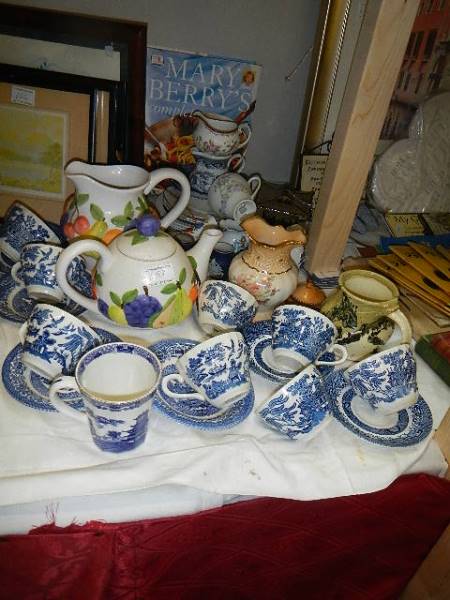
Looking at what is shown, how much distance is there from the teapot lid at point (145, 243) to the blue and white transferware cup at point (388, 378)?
294 millimetres

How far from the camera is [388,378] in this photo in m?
0.59

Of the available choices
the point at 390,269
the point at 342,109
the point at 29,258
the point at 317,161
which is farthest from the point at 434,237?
the point at 29,258

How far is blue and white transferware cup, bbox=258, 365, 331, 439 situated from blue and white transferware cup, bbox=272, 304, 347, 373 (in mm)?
72

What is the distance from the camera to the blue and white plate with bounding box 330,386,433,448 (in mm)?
595

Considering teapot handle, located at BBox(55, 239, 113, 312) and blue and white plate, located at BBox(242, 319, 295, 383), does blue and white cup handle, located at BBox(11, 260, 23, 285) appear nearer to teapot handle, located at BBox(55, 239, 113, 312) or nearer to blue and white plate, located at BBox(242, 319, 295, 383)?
teapot handle, located at BBox(55, 239, 113, 312)

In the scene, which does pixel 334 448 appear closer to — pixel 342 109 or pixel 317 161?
pixel 342 109

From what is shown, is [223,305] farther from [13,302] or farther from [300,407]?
[13,302]

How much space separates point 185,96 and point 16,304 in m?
0.60

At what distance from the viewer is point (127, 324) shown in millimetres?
646

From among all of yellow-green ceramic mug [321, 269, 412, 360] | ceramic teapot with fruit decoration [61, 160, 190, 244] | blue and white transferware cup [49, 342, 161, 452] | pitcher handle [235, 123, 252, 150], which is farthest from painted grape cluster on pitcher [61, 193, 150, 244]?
pitcher handle [235, 123, 252, 150]

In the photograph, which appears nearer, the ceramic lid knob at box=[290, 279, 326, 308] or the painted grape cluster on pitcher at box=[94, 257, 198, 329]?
the painted grape cluster on pitcher at box=[94, 257, 198, 329]

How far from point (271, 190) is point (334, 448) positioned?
71cm

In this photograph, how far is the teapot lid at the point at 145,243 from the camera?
612 mm

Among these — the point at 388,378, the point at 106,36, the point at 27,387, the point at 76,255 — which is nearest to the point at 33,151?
the point at 106,36
